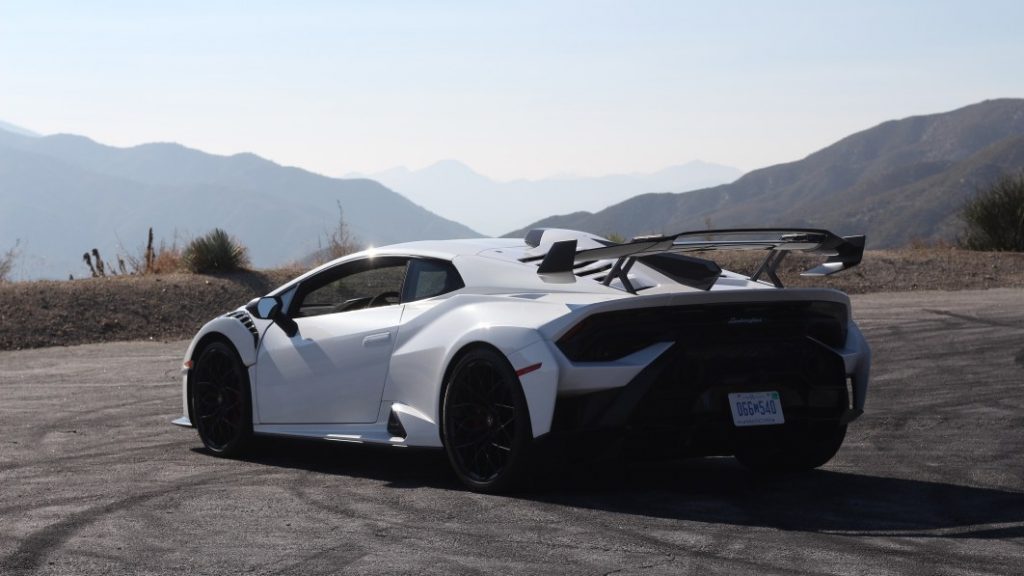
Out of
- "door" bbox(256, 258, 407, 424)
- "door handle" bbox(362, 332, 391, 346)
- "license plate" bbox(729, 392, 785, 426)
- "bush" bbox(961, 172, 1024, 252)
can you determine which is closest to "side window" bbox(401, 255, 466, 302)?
"door" bbox(256, 258, 407, 424)

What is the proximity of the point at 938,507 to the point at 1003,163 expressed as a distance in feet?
632

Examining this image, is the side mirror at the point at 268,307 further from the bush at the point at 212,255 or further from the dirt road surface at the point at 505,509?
the bush at the point at 212,255

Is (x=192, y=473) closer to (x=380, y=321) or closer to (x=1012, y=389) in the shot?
(x=380, y=321)

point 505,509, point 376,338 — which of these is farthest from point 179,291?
point 505,509

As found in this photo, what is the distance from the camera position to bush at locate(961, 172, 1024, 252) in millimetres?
27234

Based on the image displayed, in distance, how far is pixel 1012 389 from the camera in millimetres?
11492

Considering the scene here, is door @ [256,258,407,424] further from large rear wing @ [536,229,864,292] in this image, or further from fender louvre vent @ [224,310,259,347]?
large rear wing @ [536,229,864,292]

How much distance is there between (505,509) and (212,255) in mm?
17861

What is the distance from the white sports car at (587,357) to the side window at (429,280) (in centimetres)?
1

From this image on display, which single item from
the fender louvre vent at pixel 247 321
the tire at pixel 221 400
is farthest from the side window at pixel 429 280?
the tire at pixel 221 400

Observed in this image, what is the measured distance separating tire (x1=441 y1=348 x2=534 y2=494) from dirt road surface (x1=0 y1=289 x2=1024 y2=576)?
144mm

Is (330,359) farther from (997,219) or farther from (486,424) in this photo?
(997,219)

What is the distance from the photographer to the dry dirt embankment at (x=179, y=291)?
66.8 feet

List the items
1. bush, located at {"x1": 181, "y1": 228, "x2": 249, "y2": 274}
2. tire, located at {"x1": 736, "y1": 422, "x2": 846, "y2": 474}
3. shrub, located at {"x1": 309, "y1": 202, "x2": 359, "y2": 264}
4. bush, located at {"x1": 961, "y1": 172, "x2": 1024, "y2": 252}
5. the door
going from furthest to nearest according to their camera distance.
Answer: bush, located at {"x1": 961, "y1": 172, "x2": 1024, "y2": 252} → shrub, located at {"x1": 309, "y1": 202, "x2": 359, "y2": 264} → bush, located at {"x1": 181, "y1": 228, "x2": 249, "y2": 274} → the door → tire, located at {"x1": 736, "y1": 422, "x2": 846, "y2": 474}
